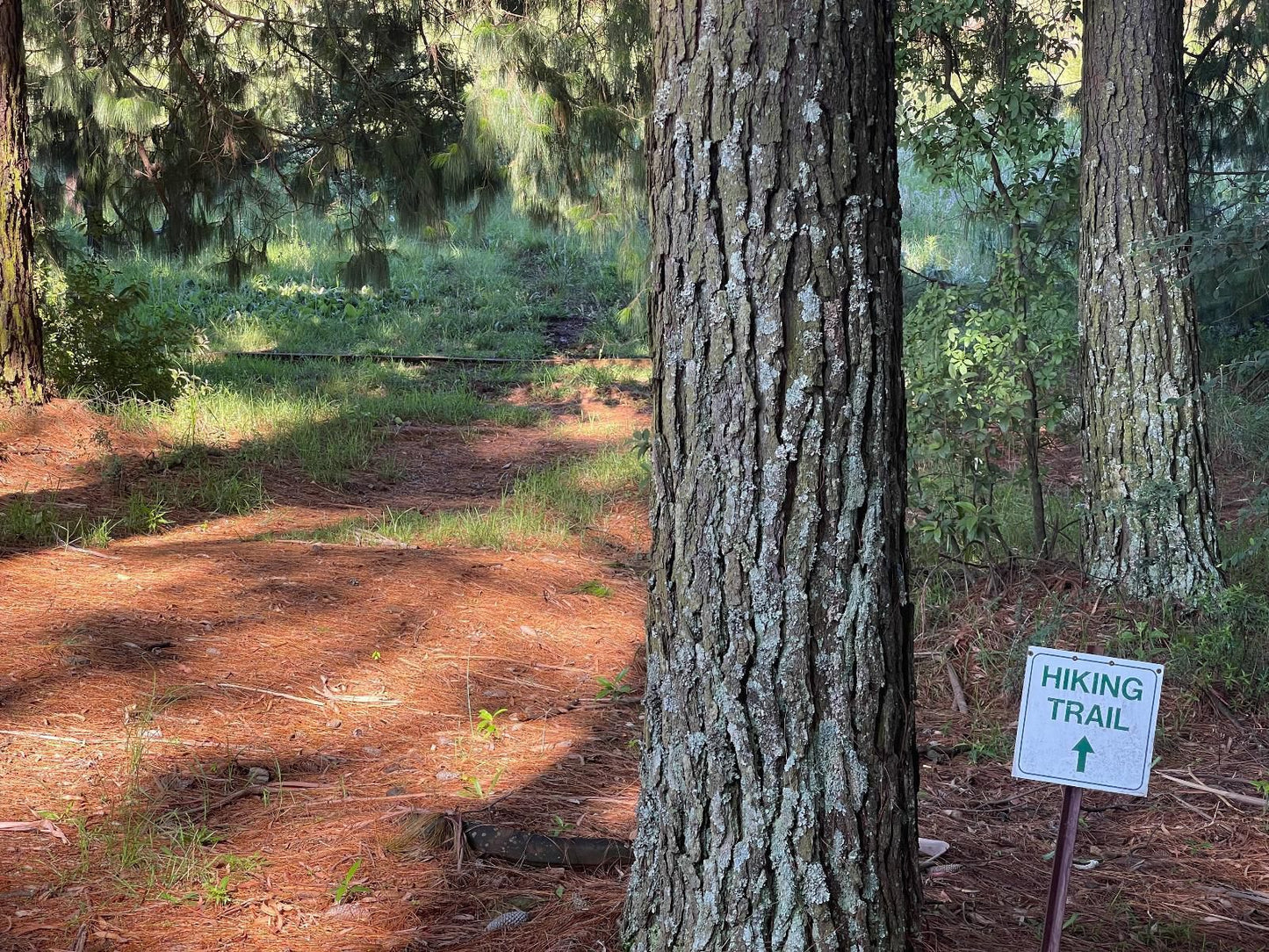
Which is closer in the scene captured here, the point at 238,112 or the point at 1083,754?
the point at 1083,754

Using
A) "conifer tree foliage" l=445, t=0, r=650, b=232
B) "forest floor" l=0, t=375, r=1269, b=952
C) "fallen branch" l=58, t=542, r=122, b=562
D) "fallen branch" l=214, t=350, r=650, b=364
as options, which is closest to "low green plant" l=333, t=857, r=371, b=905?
"forest floor" l=0, t=375, r=1269, b=952

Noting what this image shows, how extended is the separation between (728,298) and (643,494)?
5136mm

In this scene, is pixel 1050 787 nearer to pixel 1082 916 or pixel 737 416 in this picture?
pixel 1082 916

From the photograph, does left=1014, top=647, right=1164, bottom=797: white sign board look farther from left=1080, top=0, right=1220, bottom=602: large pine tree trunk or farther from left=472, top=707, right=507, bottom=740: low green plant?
left=1080, top=0, right=1220, bottom=602: large pine tree trunk

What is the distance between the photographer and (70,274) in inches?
320

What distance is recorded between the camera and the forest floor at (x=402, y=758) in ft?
8.07

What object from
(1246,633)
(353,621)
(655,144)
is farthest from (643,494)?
(655,144)

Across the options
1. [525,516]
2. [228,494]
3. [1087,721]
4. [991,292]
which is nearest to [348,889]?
[1087,721]

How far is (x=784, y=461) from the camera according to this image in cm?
202

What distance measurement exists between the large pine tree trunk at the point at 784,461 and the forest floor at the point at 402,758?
461 mm

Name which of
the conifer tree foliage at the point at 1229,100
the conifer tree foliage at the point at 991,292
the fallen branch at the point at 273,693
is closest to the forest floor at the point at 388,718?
the fallen branch at the point at 273,693

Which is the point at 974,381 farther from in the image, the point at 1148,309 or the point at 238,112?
the point at 238,112

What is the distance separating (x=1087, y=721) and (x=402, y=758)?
2052mm

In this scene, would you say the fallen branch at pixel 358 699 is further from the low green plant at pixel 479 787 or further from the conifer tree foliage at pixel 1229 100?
the conifer tree foliage at pixel 1229 100
